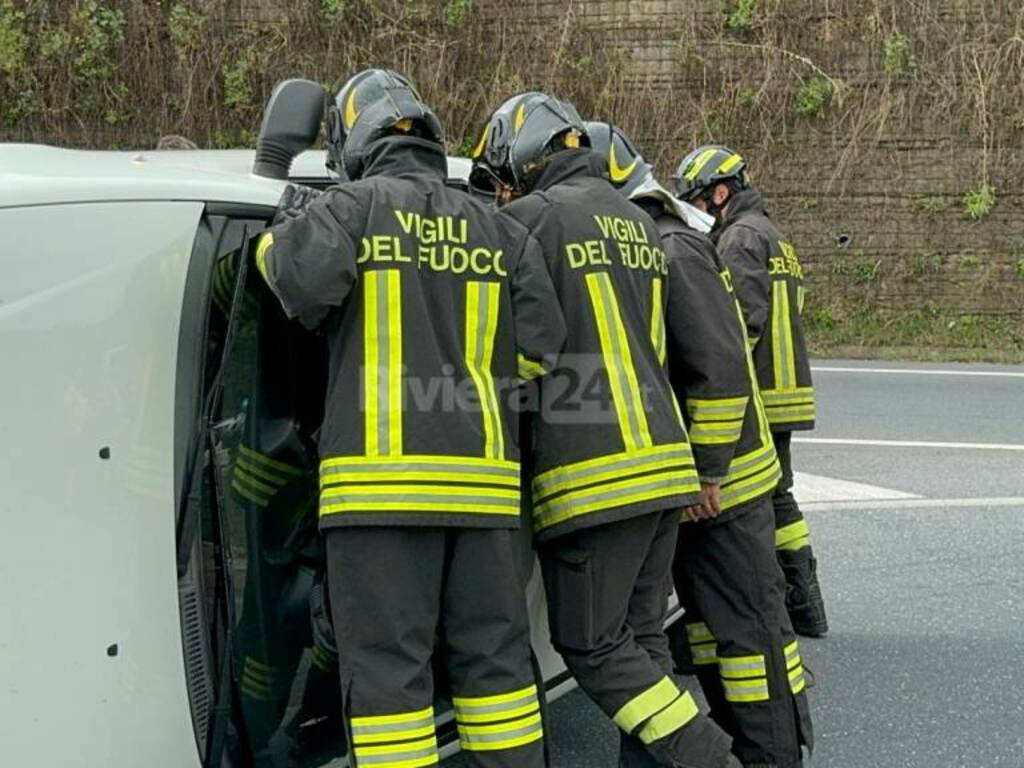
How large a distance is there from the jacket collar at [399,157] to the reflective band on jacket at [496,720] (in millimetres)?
1157

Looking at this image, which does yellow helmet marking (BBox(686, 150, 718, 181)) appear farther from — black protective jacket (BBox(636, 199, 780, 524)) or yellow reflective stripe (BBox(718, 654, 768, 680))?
yellow reflective stripe (BBox(718, 654, 768, 680))

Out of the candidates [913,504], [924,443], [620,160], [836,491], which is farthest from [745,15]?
[620,160]

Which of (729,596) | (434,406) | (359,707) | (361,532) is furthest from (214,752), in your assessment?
(729,596)

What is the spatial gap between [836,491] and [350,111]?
13.5ft

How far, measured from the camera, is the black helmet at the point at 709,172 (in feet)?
16.0

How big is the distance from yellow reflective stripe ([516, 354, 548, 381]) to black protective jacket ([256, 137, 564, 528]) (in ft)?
0.30

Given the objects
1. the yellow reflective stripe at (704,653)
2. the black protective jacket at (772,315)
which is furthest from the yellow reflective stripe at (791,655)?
the black protective jacket at (772,315)

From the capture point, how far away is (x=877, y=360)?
437 inches

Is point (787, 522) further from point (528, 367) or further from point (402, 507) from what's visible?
point (402, 507)

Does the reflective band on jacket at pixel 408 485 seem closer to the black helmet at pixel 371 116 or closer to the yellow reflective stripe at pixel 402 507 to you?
the yellow reflective stripe at pixel 402 507

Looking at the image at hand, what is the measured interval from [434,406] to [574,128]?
99 centimetres

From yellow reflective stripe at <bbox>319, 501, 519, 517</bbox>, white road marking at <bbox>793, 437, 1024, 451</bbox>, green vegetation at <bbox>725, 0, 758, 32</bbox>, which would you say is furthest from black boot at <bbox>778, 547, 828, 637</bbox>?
green vegetation at <bbox>725, 0, 758, 32</bbox>

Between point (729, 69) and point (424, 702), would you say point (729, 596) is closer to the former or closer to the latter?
point (424, 702)

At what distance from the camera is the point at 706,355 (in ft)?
10.8
